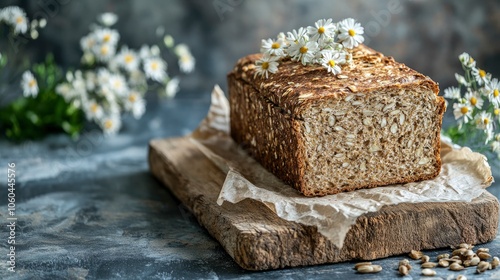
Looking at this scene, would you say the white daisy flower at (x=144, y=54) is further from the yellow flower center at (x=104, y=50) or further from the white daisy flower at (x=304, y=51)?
the white daisy flower at (x=304, y=51)

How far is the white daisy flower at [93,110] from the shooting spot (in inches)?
183

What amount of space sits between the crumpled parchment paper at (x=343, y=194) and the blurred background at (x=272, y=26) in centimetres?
173

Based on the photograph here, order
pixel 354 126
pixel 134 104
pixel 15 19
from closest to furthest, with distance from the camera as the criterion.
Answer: pixel 354 126 → pixel 15 19 → pixel 134 104

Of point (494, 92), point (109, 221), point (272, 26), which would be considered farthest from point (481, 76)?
point (272, 26)

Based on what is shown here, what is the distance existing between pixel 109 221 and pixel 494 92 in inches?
67.3

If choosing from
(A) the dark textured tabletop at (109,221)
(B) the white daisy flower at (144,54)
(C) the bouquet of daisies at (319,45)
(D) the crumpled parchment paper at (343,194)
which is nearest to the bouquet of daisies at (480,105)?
(D) the crumpled parchment paper at (343,194)

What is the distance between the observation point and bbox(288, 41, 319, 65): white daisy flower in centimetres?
351

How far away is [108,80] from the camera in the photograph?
4684mm

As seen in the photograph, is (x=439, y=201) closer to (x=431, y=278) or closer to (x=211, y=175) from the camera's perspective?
(x=431, y=278)

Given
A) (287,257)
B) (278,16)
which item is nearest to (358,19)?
(278,16)

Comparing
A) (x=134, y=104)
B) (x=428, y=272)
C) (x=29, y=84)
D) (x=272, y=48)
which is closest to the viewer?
(x=428, y=272)

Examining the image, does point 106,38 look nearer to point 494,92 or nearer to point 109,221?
point 109,221

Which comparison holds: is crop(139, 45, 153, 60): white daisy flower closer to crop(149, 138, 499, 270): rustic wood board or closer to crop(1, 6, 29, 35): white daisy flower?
crop(1, 6, 29, 35): white daisy flower

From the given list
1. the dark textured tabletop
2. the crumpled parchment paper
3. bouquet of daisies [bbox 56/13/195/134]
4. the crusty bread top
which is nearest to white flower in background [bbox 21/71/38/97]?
bouquet of daisies [bbox 56/13/195/134]
